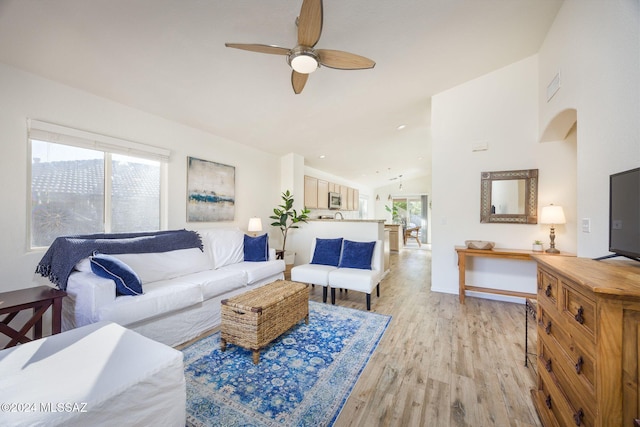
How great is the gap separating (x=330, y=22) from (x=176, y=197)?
9.55 feet

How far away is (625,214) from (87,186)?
4.50 meters

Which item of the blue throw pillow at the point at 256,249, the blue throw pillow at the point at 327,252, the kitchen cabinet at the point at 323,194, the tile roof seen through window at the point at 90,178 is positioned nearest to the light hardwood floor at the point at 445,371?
the blue throw pillow at the point at 327,252

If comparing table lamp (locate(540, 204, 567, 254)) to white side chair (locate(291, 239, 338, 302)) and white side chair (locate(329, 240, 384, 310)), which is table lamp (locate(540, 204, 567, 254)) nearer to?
white side chair (locate(329, 240, 384, 310))

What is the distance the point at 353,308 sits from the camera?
3166mm

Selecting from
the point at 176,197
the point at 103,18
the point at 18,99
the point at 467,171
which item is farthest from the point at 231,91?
the point at 467,171

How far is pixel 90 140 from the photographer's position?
103 inches

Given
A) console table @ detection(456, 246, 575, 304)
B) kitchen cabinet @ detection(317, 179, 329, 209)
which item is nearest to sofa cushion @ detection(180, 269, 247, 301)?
console table @ detection(456, 246, 575, 304)

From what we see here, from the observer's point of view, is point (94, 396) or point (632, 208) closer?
point (94, 396)

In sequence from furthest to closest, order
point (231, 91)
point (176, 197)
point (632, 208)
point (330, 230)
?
1. point (330, 230)
2. point (176, 197)
3. point (231, 91)
4. point (632, 208)

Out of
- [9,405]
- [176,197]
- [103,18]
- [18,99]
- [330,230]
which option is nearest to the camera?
[9,405]

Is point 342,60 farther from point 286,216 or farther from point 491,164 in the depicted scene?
point 286,216

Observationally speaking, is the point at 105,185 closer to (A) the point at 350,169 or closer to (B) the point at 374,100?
(B) the point at 374,100

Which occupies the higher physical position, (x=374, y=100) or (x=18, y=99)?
(x=374, y=100)

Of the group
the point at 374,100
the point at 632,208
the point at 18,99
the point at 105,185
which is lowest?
the point at 632,208
